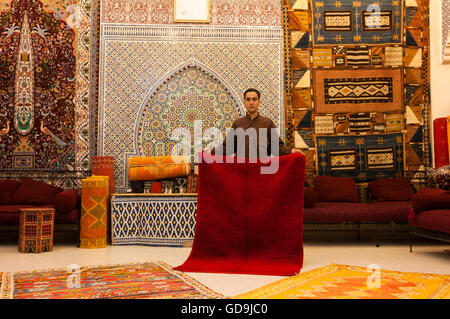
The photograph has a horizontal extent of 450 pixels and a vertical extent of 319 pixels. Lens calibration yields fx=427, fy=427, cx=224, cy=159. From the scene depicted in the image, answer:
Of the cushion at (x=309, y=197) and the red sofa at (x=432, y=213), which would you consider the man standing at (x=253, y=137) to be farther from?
the red sofa at (x=432, y=213)

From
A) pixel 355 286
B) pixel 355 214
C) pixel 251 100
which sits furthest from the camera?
pixel 355 214

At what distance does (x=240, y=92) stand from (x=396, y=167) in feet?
8.36

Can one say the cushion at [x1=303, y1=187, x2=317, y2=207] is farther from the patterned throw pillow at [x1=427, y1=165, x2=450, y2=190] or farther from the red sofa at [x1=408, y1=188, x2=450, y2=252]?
the patterned throw pillow at [x1=427, y1=165, x2=450, y2=190]

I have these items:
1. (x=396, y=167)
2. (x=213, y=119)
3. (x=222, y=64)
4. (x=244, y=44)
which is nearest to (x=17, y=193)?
(x=213, y=119)

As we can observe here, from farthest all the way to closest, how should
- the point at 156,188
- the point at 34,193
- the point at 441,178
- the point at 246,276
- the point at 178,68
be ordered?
the point at 178,68, the point at 34,193, the point at 156,188, the point at 441,178, the point at 246,276

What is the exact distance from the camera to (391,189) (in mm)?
5957

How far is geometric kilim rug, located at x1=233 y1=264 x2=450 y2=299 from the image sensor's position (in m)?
2.67

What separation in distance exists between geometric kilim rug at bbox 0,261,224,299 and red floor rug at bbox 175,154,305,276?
0.49 m

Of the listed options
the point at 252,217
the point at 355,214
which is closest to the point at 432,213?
the point at 355,214

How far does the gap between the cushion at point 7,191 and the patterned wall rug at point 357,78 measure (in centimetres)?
390

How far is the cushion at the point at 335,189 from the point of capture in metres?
5.89

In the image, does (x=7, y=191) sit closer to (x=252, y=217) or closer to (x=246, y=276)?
(x=252, y=217)

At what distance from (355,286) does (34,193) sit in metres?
4.37
